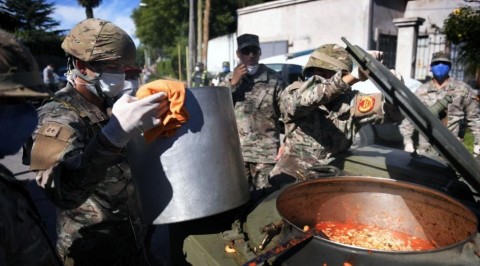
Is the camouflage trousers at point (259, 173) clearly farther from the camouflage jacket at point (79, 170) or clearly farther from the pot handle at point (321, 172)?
the camouflage jacket at point (79, 170)

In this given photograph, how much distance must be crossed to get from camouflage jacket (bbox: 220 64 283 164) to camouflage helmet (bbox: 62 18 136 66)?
1.89 m

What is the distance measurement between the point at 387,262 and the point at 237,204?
0.71 m

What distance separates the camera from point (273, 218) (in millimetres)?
1709

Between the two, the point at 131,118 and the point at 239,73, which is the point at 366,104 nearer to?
the point at 239,73

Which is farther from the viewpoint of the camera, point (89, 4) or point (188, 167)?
point (89, 4)

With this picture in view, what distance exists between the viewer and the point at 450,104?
15.6 feet

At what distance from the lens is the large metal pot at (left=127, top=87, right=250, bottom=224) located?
61.6 inches

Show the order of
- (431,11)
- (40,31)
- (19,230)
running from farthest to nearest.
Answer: (40,31)
(431,11)
(19,230)

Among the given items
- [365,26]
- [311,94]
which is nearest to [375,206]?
[311,94]

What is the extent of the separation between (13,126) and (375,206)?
76.3 inches

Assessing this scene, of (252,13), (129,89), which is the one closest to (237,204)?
(129,89)

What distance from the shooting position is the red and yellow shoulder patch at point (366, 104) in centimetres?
277

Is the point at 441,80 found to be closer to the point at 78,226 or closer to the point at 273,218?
the point at 273,218

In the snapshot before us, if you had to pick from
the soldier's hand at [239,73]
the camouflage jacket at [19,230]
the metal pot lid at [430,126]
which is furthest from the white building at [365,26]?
the camouflage jacket at [19,230]
